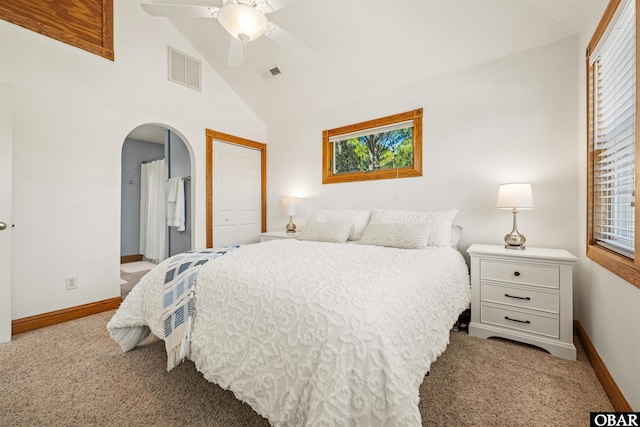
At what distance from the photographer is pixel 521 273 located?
2035mm

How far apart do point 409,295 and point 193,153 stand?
330 centimetres

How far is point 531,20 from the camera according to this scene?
2.25 m

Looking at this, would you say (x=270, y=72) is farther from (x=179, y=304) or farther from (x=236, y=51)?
(x=179, y=304)

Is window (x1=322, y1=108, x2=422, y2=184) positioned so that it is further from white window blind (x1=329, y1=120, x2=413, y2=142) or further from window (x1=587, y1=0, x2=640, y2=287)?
window (x1=587, y1=0, x2=640, y2=287)

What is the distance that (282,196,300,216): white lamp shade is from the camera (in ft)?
12.6

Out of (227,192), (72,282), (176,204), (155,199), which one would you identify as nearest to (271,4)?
(227,192)

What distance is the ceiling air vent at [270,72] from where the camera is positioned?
11.3 feet

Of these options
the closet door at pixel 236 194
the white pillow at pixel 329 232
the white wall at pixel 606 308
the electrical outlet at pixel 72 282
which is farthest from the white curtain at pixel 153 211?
the white wall at pixel 606 308

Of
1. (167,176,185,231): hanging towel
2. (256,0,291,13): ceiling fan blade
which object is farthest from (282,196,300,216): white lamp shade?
(256,0,291,13): ceiling fan blade

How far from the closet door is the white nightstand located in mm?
3111

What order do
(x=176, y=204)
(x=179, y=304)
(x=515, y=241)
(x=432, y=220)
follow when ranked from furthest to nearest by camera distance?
(x=176, y=204)
(x=432, y=220)
(x=515, y=241)
(x=179, y=304)

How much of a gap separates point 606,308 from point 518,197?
92 cm

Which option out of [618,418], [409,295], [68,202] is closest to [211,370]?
[409,295]

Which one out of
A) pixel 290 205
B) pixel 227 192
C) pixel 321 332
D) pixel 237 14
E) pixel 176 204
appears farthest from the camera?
pixel 176 204
